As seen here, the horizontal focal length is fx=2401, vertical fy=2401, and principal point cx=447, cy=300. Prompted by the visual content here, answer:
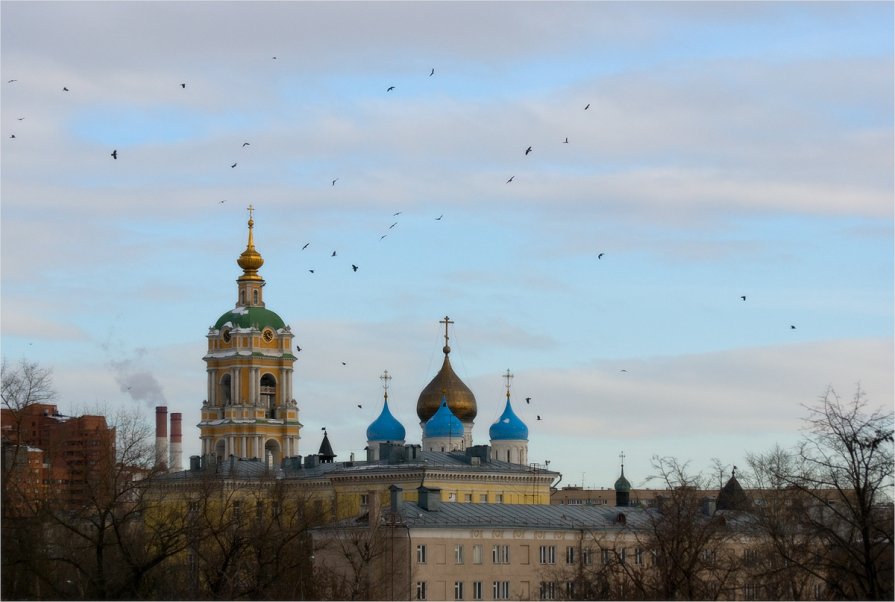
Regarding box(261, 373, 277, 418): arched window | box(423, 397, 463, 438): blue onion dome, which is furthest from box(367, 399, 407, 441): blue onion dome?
box(261, 373, 277, 418): arched window

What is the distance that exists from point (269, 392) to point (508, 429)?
41.8 ft

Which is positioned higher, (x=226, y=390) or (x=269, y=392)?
(x=226, y=390)

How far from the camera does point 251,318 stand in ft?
363

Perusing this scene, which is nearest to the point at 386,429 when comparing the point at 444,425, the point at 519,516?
the point at 444,425

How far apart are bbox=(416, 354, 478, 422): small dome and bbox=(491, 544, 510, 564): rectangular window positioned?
117 feet

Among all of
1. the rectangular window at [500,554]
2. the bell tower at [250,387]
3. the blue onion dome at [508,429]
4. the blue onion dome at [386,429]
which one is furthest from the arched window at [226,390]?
the rectangular window at [500,554]

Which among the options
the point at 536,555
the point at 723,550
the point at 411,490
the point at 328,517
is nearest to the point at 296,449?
the point at 411,490

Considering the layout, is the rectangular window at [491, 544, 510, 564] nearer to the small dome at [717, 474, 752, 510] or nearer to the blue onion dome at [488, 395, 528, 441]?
the small dome at [717, 474, 752, 510]

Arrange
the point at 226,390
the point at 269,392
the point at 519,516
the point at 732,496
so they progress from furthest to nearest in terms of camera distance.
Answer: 1. the point at 269,392
2. the point at 226,390
3. the point at 732,496
4. the point at 519,516

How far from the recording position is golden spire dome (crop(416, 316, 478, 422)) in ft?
355

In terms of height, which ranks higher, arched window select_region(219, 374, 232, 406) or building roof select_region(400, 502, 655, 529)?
arched window select_region(219, 374, 232, 406)

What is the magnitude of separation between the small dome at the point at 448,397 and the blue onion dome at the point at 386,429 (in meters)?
1.96

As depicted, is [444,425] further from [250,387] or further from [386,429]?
[250,387]

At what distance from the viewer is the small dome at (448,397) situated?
10825 centimetres
